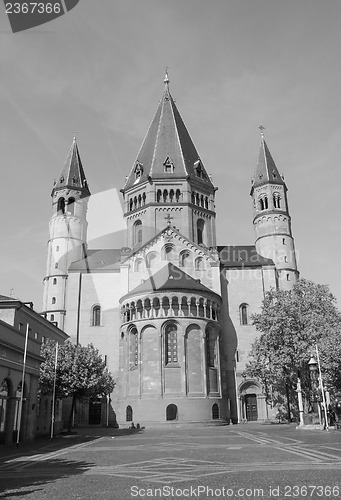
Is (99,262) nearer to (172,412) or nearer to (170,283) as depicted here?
(170,283)

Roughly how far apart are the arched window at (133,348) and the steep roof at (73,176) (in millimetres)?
26634

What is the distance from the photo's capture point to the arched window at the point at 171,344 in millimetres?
49938

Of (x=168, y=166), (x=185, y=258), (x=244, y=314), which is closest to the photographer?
(x=185, y=258)

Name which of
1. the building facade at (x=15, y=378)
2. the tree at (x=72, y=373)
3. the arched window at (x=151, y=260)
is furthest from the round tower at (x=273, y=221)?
the building facade at (x=15, y=378)

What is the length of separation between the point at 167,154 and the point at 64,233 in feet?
66.4

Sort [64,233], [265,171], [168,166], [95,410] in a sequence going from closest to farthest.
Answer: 1. [95,410]
2. [64,233]
3. [168,166]
4. [265,171]

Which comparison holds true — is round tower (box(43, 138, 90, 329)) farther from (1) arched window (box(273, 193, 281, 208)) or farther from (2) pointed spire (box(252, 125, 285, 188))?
(1) arched window (box(273, 193, 281, 208))

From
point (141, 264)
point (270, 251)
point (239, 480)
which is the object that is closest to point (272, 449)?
point (239, 480)

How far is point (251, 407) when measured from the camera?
57094 millimetres

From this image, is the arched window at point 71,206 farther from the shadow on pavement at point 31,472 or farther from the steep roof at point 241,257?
the shadow on pavement at point 31,472

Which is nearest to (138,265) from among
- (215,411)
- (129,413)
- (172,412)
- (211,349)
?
(211,349)

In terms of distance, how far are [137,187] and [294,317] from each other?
33654 mm

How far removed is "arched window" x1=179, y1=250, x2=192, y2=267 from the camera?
60.6 m

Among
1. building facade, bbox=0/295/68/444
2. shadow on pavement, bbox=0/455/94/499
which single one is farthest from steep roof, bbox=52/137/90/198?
shadow on pavement, bbox=0/455/94/499
